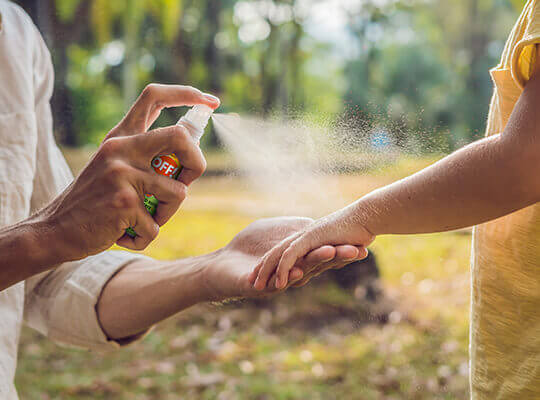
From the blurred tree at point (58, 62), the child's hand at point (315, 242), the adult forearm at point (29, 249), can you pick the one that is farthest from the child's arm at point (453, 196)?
the blurred tree at point (58, 62)

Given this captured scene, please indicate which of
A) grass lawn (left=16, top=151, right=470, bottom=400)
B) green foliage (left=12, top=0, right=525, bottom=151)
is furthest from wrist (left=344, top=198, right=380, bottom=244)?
grass lawn (left=16, top=151, right=470, bottom=400)

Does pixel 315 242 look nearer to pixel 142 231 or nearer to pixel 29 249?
pixel 142 231

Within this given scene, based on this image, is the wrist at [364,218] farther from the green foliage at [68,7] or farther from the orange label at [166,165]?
the green foliage at [68,7]

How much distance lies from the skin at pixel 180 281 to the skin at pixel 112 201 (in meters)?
0.16

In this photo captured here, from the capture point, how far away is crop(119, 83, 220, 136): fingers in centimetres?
53

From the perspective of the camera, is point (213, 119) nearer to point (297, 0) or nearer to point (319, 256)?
point (319, 256)

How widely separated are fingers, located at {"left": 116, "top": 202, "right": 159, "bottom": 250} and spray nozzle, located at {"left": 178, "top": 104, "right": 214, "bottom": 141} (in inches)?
4.0

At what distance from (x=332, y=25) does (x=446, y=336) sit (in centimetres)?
142

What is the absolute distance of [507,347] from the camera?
63 centimetres

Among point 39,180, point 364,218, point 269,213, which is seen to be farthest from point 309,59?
point 364,218

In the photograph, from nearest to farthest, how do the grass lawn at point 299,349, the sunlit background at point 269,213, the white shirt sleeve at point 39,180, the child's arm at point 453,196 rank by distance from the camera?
the child's arm at point 453,196 → the white shirt sleeve at point 39,180 → the sunlit background at point 269,213 → the grass lawn at point 299,349

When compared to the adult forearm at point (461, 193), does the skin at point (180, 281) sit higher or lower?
lower

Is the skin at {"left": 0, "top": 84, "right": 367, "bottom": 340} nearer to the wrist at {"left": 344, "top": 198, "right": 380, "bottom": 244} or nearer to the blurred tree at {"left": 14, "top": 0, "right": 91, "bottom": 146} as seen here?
the wrist at {"left": 344, "top": 198, "right": 380, "bottom": 244}

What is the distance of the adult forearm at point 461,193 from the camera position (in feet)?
1.59
